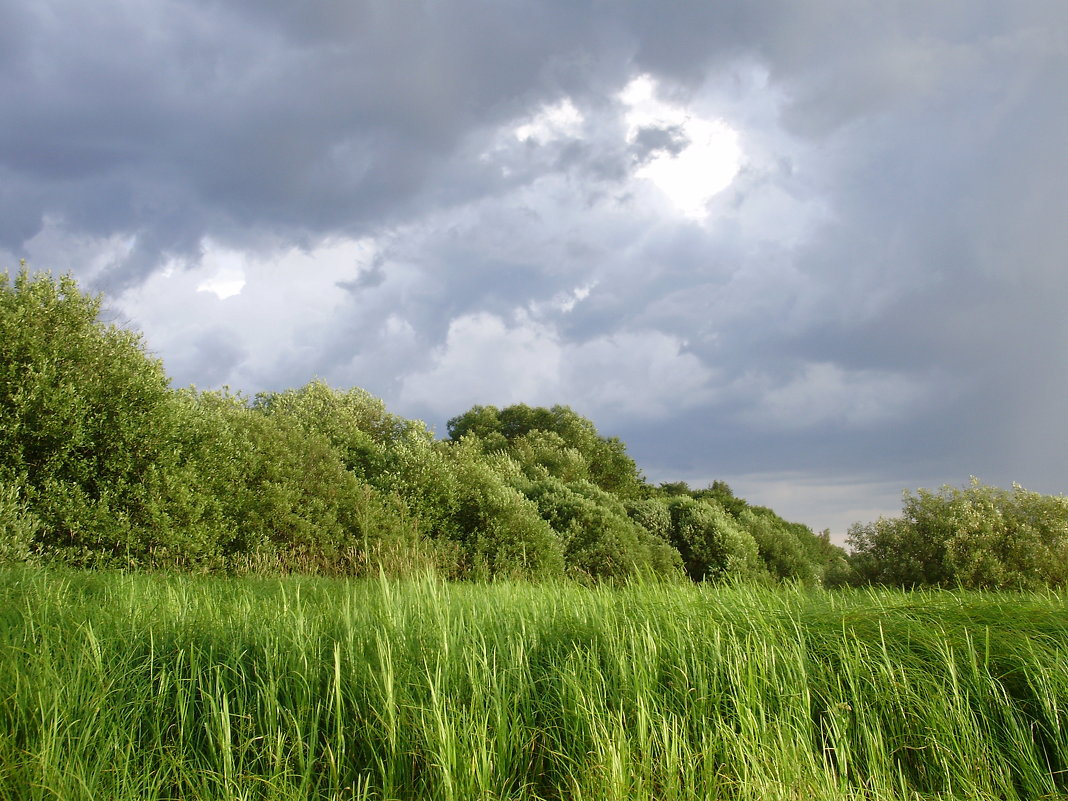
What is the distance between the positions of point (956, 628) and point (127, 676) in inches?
338

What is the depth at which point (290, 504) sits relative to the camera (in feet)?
59.1

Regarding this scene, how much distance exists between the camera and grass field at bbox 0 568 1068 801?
5059 millimetres

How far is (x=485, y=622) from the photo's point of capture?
7.16 m

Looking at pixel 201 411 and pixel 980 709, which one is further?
pixel 201 411

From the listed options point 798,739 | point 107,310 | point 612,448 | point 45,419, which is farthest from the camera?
point 612,448

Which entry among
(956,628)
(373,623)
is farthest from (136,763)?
(956,628)

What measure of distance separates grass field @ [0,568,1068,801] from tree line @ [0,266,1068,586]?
141cm

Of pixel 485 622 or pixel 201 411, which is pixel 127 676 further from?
pixel 201 411

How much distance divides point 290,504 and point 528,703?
13851mm

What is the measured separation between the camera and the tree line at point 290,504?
1340 cm

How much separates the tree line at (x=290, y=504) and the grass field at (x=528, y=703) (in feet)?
4.63

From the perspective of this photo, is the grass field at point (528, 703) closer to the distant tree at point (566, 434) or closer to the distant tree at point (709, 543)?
the distant tree at point (709, 543)

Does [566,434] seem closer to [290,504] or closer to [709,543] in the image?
[709,543]

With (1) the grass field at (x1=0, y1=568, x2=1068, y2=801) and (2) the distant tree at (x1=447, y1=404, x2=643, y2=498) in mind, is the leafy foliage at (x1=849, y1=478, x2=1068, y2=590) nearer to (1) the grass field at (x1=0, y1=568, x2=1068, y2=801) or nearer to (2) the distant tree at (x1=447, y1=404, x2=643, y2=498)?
(1) the grass field at (x1=0, y1=568, x2=1068, y2=801)
